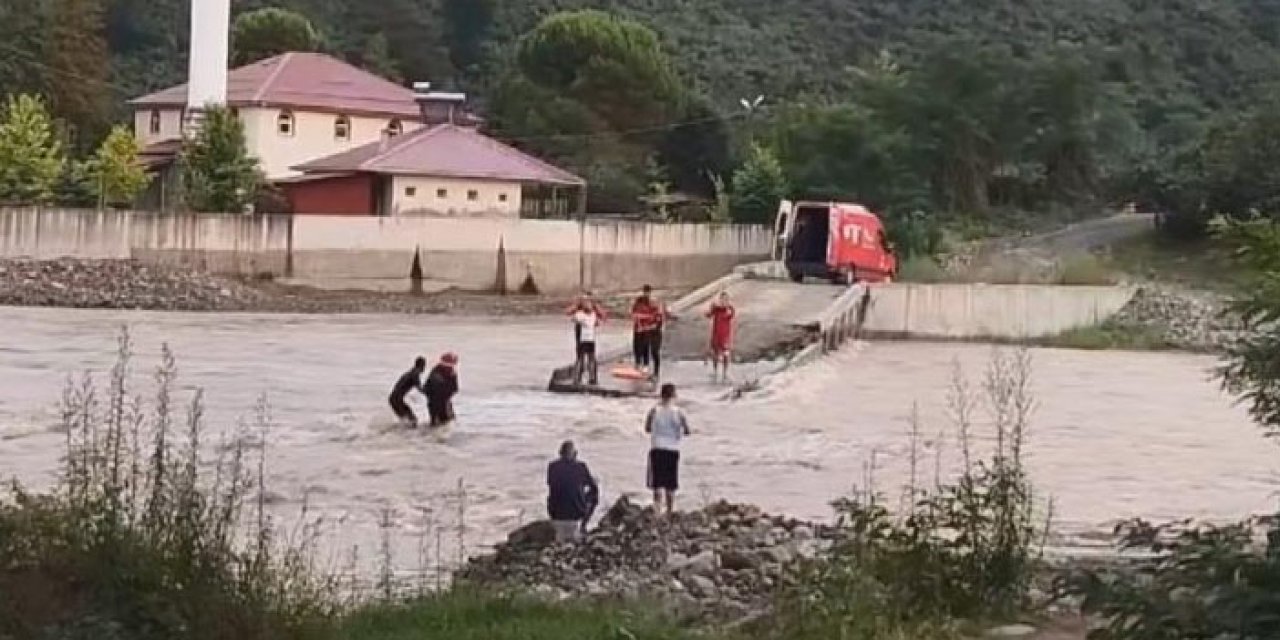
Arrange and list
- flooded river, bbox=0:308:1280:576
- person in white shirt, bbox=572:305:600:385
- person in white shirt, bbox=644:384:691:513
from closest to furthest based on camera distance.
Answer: person in white shirt, bbox=644:384:691:513 → flooded river, bbox=0:308:1280:576 → person in white shirt, bbox=572:305:600:385

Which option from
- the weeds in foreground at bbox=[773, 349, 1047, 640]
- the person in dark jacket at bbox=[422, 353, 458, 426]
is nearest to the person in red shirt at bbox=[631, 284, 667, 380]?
the person in dark jacket at bbox=[422, 353, 458, 426]

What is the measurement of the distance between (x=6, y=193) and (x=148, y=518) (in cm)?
5267

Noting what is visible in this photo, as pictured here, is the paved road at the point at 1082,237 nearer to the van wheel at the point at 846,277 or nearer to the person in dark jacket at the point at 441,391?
the van wheel at the point at 846,277

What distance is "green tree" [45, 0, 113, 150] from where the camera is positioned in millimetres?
77938

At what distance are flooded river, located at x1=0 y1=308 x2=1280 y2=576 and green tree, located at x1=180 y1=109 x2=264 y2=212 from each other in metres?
14.5

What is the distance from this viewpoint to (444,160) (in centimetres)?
6400

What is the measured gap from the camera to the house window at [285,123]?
2776 inches

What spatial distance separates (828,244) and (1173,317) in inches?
393

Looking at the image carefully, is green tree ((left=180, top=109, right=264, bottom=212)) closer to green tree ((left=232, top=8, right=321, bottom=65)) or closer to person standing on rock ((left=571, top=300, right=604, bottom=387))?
green tree ((left=232, top=8, right=321, bottom=65))

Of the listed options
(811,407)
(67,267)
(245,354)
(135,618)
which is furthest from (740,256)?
(135,618)


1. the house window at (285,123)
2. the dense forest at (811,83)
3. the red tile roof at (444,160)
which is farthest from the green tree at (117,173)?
the dense forest at (811,83)

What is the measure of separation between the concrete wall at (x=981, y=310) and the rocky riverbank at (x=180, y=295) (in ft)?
32.2

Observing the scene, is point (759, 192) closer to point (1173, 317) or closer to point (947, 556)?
point (1173, 317)

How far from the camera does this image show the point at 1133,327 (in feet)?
171
